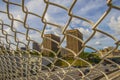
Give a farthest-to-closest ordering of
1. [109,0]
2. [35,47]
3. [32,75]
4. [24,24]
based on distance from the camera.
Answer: [32,75], [35,47], [24,24], [109,0]

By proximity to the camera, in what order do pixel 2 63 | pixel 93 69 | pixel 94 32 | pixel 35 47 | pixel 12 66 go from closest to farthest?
pixel 94 32 < pixel 93 69 < pixel 35 47 < pixel 12 66 < pixel 2 63

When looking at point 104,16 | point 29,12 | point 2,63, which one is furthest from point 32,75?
point 104,16

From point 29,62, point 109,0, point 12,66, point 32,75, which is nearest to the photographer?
point 109,0

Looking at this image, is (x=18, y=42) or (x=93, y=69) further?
(x=18, y=42)

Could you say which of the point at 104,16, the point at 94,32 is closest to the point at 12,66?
the point at 94,32

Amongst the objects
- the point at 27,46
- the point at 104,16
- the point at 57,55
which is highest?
the point at 27,46

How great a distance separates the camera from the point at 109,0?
69 centimetres

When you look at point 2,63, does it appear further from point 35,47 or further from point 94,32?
point 94,32

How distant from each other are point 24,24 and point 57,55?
23 centimetres

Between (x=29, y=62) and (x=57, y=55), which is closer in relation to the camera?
(x=57, y=55)

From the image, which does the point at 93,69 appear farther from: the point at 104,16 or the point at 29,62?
the point at 29,62

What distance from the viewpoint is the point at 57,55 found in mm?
1292

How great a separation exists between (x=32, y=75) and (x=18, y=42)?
335 millimetres

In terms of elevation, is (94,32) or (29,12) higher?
(29,12)
